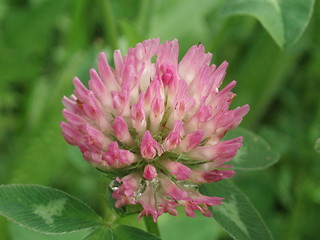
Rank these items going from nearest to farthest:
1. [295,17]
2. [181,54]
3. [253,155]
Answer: [253,155] → [295,17] → [181,54]

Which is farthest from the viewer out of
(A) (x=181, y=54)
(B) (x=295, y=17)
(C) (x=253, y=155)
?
(A) (x=181, y=54)

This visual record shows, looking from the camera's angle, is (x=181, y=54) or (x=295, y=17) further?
(x=181, y=54)

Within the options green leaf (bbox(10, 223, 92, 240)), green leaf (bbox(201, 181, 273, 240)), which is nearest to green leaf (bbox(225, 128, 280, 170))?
green leaf (bbox(201, 181, 273, 240))

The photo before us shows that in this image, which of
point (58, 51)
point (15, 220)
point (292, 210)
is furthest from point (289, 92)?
point (15, 220)

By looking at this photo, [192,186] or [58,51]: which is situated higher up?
[58,51]

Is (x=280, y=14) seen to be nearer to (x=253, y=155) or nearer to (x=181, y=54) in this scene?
(x=253, y=155)

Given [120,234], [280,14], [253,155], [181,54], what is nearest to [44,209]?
[120,234]

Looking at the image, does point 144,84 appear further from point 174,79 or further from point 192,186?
point 192,186
